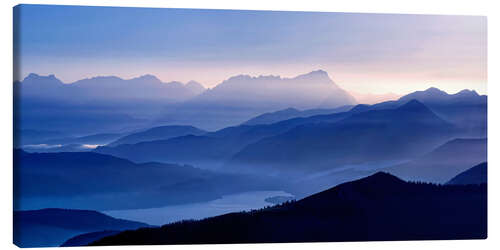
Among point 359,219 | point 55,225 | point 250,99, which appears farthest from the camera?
point 359,219

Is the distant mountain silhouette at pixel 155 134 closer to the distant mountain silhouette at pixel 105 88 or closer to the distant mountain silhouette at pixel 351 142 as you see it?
the distant mountain silhouette at pixel 105 88

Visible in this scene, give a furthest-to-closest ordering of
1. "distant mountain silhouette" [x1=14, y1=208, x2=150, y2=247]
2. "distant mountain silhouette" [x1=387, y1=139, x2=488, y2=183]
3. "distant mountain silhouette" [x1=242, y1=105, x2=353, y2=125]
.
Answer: "distant mountain silhouette" [x1=387, y1=139, x2=488, y2=183]
"distant mountain silhouette" [x1=242, y1=105, x2=353, y2=125]
"distant mountain silhouette" [x1=14, y1=208, x2=150, y2=247]

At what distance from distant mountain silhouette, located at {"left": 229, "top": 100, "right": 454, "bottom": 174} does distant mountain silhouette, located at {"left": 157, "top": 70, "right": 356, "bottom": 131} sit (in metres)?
0.33

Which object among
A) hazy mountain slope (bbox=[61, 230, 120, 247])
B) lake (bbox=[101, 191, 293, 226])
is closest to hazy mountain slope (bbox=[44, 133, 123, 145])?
lake (bbox=[101, 191, 293, 226])

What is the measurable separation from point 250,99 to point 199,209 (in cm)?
142

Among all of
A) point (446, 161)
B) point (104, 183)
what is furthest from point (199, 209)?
point (446, 161)

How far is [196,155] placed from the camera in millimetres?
11188

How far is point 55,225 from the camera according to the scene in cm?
1080

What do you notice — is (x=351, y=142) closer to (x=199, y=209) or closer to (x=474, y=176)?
(x=474, y=176)

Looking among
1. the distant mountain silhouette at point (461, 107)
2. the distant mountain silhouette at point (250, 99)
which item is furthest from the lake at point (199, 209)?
the distant mountain silhouette at point (461, 107)

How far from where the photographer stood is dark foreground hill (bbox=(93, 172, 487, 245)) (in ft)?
36.4

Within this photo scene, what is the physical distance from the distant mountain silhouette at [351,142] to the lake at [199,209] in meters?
0.33

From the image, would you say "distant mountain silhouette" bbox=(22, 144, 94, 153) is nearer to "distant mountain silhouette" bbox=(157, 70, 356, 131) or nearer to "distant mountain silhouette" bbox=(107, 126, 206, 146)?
→ "distant mountain silhouette" bbox=(107, 126, 206, 146)

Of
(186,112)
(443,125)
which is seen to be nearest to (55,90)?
(186,112)
